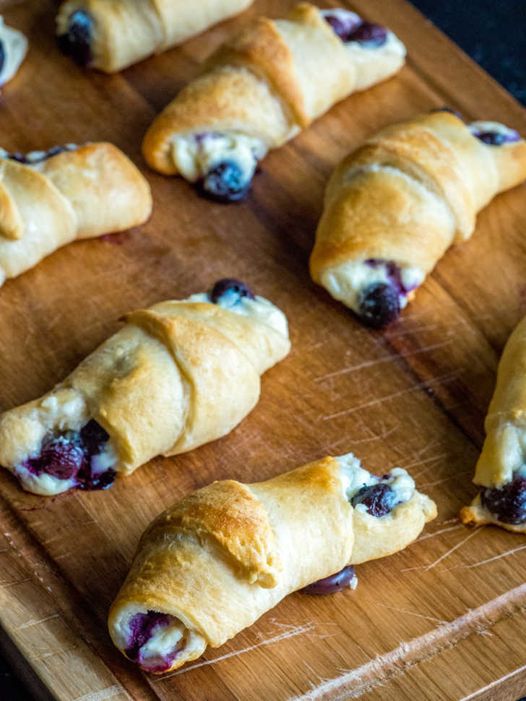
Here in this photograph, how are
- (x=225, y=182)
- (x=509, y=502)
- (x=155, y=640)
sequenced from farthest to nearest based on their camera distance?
1. (x=225, y=182)
2. (x=509, y=502)
3. (x=155, y=640)

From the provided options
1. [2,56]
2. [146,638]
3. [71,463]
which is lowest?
[146,638]

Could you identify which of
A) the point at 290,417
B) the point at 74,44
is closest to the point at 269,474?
the point at 290,417

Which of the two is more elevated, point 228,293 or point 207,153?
point 207,153

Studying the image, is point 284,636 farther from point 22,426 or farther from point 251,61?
point 251,61

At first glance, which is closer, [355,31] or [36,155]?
[36,155]

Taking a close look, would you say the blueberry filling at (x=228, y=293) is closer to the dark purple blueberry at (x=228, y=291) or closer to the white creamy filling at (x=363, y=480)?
the dark purple blueberry at (x=228, y=291)

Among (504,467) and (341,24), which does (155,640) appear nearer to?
(504,467)

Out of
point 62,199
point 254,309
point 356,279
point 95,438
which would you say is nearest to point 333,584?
point 95,438
